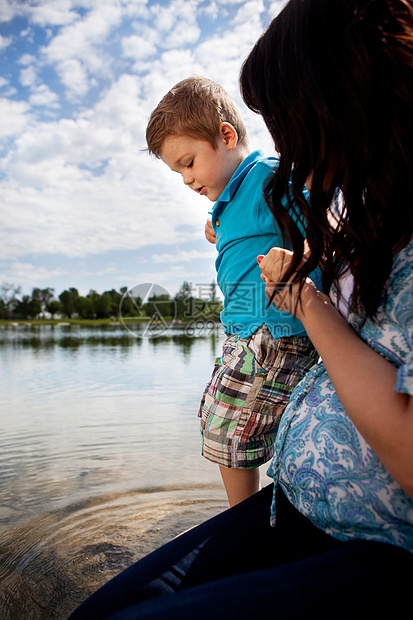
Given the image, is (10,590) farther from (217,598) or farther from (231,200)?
(231,200)

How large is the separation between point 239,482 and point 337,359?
39.2 inches

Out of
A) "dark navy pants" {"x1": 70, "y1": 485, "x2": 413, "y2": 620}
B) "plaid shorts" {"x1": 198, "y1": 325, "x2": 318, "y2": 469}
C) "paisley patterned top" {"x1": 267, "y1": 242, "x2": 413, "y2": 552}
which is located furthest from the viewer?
"plaid shorts" {"x1": 198, "y1": 325, "x2": 318, "y2": 469}

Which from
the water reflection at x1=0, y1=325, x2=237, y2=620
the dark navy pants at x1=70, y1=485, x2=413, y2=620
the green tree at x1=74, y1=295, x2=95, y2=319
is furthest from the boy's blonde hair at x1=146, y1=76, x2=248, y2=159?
the green tree at x1=74, y1=295, x2=95, y2=319

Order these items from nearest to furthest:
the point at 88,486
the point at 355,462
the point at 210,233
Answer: the point at 355,462, the point at 210,233, the point at 88,486

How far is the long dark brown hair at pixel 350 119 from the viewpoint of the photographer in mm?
792

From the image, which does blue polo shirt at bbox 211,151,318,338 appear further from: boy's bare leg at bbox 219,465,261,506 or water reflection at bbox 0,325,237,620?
water reflection at bbox 0,325,237,620

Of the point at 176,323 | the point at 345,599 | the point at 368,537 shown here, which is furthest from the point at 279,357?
the point at 176,323

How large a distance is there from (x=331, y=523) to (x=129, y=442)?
103 inches

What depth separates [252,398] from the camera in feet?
5.28

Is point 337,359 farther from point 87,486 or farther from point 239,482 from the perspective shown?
point 87,486

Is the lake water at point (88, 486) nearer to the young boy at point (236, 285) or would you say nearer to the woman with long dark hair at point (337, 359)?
the young boy at point (236, 285)

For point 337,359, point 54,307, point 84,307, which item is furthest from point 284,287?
point 54,307

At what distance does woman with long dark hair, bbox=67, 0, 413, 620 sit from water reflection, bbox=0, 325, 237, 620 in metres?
0.97

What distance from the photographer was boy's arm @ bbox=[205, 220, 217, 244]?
210 centimetres
